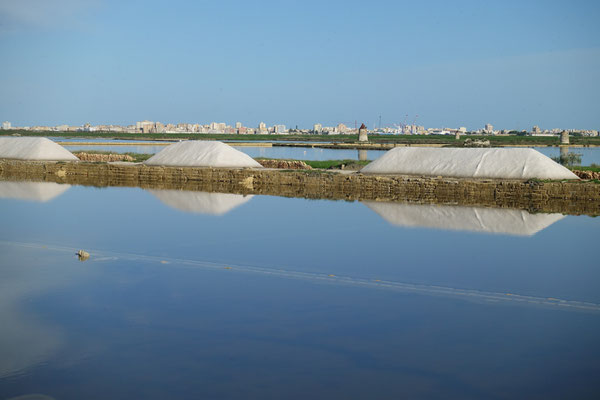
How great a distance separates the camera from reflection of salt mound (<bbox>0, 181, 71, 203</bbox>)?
16.7 meters

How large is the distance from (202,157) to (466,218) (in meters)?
11.3

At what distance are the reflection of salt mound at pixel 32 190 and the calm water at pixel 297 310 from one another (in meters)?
4.41

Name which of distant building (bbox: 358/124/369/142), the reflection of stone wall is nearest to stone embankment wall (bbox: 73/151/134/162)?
the reflection of stone wall

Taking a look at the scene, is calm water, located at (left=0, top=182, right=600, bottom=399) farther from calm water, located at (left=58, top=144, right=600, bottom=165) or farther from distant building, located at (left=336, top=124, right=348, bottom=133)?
distant building, located at (left=336, top=124, right=348, bottom=133)

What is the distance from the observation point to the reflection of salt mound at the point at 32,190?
54.7 ft

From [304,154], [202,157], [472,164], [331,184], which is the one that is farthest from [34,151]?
[304,154]

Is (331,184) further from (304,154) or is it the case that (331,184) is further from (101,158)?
(304,154)

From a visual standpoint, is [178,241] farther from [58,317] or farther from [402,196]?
[402,196]

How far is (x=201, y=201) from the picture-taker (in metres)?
15.9

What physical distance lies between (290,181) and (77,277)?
1252 cm

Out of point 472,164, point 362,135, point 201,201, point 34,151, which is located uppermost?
point 362,135

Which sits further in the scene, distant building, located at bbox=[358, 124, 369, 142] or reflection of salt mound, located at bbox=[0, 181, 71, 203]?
distant building, located at bbox=[358, 124, 369, 142]

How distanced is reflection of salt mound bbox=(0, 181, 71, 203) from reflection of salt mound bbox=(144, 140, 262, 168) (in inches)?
148

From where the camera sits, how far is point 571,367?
16.5 ft
